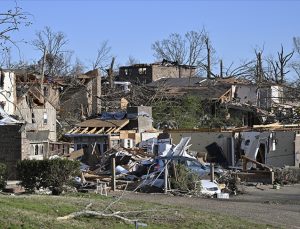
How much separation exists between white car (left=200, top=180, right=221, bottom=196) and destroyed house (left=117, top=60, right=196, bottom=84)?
1902 inches

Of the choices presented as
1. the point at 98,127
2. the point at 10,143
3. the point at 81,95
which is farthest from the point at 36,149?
the point at 81,95

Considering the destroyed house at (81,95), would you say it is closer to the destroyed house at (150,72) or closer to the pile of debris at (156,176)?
the destroyed house at (150,72)

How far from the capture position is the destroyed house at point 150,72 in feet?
261

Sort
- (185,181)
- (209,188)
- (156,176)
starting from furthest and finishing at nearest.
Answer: (156,176), (209,188), (185,181)

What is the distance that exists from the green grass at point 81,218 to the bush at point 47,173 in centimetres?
441

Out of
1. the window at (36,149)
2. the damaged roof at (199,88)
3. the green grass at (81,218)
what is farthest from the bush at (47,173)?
the damaged roof at (199,88)

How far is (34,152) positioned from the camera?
134ft

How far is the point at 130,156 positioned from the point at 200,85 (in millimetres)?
31359

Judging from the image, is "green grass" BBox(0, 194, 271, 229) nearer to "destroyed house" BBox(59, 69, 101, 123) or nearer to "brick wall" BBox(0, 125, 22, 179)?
"brick wall" BBox(0, 125, 22, 179)

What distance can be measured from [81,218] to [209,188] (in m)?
15.8

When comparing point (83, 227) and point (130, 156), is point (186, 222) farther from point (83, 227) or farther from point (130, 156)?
point (130, 156)

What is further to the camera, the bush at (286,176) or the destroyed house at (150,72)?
the destroyed house at (150,72)

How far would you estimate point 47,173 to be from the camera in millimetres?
21766

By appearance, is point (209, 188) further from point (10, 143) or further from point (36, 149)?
point (36, 149)
